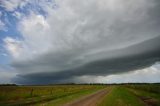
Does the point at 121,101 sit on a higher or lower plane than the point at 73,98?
lower

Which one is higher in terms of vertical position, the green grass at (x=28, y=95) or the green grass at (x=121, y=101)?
the green grass at (x=28, y=95)

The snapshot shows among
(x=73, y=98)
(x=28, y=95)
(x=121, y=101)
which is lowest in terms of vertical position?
(x=121, y=101)

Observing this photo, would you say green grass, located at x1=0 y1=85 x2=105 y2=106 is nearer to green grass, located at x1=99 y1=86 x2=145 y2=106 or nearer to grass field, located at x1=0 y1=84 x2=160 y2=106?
grass field, located at x1=0 y1=84 x2=160 y2=106

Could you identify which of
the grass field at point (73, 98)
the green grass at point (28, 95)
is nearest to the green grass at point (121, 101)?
the grass field at point (73, 98)

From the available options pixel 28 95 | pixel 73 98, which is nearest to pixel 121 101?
pixel 73 98

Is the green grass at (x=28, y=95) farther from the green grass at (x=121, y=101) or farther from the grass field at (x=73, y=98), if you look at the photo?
the green grass at (x=121, y=101)

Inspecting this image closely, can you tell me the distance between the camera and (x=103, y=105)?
2994 centimetres

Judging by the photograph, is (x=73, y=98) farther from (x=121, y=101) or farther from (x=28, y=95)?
(x=28, y=95)

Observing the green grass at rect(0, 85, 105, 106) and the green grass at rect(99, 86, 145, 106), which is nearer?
the green grass at rect(99, 86, 145, 106)

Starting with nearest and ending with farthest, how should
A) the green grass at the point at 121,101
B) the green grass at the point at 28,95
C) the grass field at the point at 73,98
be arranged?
the green grass at the point at 121,101 < the grass field at the point at 73,98 < the green grass at the point at 28,95

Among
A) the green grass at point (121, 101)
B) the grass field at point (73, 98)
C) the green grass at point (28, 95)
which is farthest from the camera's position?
the green grass at point (28, 95)

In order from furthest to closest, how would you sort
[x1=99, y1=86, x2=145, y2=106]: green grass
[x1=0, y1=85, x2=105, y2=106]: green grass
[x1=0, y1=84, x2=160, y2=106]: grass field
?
1. [x1=0, y1=85, x2=105, y2=106]: green grass
2. [x1=0, y1=84, x2=160, y2=106]: grass field
3. [x1=99, y1=86, x2=145, y2=106]: green grass

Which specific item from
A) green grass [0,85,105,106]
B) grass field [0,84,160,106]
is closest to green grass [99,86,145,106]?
grass field [0,84,160,106]

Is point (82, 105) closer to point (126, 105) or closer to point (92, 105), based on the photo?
point (92, 105)
